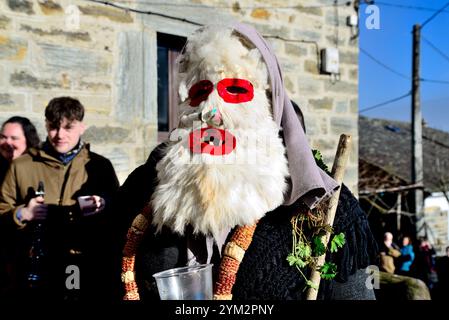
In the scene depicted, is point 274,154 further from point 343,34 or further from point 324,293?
point 343,34

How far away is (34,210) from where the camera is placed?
283cm

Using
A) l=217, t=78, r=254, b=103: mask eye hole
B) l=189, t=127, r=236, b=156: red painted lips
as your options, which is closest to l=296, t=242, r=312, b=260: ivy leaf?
l=189, t=127, r=236, b=156: red painted lips

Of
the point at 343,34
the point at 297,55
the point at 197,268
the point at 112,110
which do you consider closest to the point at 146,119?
the point at 112,110

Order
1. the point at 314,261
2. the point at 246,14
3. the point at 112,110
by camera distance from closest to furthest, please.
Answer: the point at 314,261 < the point at 112,110 < the point at 246,14

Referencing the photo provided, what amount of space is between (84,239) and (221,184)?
59.2 inches

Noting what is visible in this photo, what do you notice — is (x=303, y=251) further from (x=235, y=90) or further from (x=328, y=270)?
(x=235, y=90)

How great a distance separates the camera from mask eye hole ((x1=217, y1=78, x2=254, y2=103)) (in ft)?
5.79

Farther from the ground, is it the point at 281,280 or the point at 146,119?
→ the point at 146,119

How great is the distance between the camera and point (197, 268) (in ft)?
5.47

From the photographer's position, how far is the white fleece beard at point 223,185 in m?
1.67

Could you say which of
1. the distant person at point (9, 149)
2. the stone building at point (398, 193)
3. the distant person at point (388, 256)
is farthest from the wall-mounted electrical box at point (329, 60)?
the stone building at point (398, 193)

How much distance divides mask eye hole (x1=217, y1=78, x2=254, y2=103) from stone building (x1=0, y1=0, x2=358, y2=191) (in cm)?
232

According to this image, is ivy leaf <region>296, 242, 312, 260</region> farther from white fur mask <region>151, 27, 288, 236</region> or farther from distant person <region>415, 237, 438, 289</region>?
distant person <region>415, 237, 438, 289</region>

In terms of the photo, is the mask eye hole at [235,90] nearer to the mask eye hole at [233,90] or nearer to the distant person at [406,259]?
the mask eye hole at [233,90]
